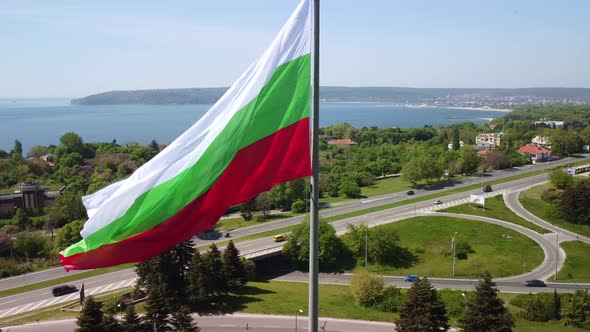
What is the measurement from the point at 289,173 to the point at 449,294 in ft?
86.0

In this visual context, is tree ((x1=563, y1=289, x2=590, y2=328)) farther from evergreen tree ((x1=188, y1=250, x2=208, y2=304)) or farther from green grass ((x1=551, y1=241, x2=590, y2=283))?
evergreen tree ((x1=188, y1=250, x2=208, y2=304))

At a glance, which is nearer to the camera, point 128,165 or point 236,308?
point 236,308

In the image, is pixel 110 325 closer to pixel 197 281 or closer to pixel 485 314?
pixel 197 281

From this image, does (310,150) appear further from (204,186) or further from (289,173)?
(204,186)

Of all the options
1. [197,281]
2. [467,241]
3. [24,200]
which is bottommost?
[467,241]

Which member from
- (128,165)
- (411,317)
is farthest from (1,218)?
(411,317)

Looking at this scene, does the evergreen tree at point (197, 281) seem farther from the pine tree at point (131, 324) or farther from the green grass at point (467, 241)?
the green grass at point (467, 241)

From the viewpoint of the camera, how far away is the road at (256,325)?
81.1 ft

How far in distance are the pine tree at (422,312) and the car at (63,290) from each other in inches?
806

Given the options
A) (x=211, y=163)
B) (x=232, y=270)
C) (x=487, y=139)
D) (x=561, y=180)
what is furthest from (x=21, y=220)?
(x=487, y=139)

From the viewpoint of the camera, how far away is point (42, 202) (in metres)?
49.4

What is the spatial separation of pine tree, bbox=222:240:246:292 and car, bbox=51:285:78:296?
9842 millimetres

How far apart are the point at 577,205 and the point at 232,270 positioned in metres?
34.2

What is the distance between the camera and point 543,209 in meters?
47.9
